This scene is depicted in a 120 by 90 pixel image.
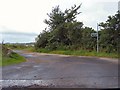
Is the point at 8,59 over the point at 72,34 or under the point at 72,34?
under

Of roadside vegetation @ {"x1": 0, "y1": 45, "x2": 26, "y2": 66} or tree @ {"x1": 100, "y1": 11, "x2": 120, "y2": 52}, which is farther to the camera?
tree @ {"x1": 100, "y1": 11, "x2": 120, "y2": 52}

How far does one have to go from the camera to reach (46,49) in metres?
43.0

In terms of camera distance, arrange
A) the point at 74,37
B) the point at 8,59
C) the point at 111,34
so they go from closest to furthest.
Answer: the point at 8,59
the point at 111,34
the point at 74,37

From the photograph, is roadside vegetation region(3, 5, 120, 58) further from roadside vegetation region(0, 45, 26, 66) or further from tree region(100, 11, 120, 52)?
roadside vegetation region(0, 45, 26, 66)

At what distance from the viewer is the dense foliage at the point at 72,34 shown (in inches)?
1254

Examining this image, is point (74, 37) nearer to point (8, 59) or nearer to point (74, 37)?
point (74, 37)

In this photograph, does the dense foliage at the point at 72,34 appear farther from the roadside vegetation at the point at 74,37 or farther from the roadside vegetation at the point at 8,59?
the roadside vegetation at the point at 8,59

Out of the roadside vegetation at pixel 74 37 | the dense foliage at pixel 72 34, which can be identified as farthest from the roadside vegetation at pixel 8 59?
the dense foliage at pixel 72 34

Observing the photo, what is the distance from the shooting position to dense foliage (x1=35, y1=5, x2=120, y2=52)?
1254 inches

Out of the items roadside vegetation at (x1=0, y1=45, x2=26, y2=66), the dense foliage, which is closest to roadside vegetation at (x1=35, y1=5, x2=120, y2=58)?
the dense foliage

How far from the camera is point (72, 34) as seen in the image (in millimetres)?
39938

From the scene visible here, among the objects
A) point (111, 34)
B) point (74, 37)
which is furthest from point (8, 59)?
point (74, 37)

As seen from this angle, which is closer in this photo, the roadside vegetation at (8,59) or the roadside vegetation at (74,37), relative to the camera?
the roadside vegetation at (8,59)

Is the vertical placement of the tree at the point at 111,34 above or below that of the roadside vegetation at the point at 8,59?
above
